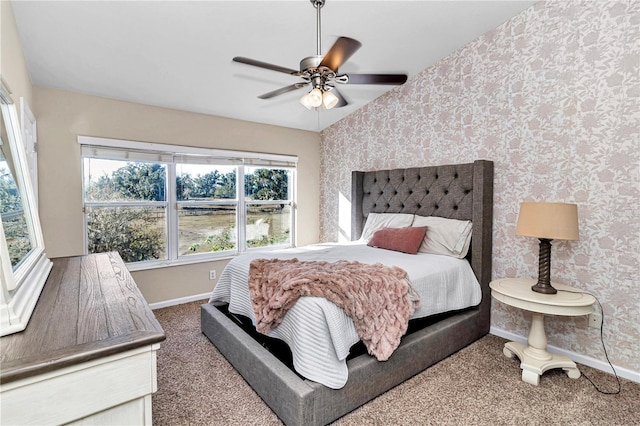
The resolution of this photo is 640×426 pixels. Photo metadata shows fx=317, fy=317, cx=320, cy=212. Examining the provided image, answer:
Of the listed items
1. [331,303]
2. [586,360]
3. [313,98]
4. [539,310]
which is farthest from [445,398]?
[313,98]

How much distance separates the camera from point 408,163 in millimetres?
3588

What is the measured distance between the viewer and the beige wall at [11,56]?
1.72 meters

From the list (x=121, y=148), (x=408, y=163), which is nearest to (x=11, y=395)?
(x=121, y=148)

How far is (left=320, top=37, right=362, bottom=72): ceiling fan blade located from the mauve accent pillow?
1.69m

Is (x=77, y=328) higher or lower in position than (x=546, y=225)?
lower

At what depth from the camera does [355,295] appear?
72.4 inches

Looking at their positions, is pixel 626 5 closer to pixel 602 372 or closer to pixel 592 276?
pixel 592 276

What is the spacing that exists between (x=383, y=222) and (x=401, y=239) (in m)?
0.55

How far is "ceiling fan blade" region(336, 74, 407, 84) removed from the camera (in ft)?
6.97

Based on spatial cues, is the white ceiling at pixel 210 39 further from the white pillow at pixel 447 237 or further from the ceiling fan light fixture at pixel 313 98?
the white pillow at pixel 447 237

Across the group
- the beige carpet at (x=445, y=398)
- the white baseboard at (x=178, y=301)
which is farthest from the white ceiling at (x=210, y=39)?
the beige carpet at (x=445, y=398)

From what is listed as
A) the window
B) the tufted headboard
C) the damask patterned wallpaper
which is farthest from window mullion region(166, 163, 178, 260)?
→ the damask patterned wallpaper

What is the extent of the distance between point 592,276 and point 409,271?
1.36m

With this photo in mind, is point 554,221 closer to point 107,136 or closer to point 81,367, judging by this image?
point 81,367
